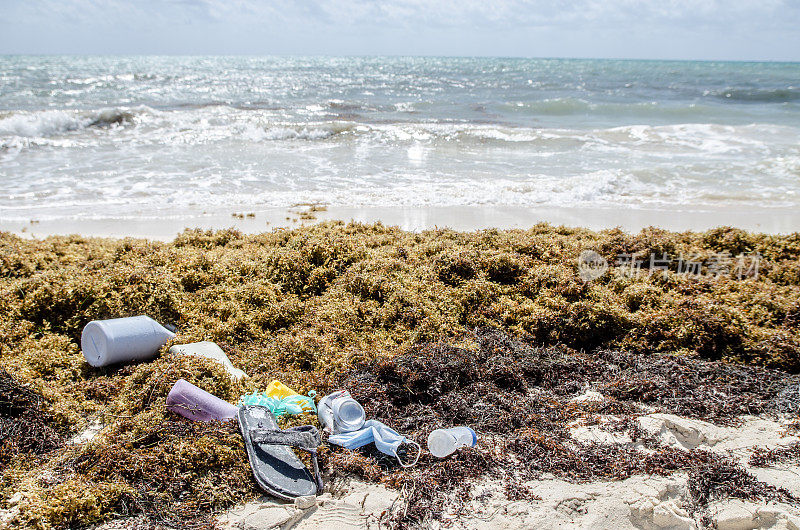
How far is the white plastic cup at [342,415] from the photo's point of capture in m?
3.79

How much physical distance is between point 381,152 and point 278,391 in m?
13.0

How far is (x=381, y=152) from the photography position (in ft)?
53.5

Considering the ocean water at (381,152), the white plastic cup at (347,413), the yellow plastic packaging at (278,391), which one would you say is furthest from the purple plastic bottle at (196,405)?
the ocean water at (381,152)

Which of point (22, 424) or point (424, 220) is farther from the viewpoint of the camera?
point (424, 220)

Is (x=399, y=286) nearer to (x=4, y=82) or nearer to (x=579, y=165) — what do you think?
(x=579, y=165)

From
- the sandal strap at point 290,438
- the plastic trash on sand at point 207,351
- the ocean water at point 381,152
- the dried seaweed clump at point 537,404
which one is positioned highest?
the ocean water at point 381,152

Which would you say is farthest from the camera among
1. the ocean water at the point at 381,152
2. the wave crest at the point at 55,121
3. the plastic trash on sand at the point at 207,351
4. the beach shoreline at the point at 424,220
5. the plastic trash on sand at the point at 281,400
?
the wave crest at the point at 55,121

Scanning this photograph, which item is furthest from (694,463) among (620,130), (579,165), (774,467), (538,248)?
(620,130)

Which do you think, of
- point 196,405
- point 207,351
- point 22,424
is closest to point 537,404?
point 196,405

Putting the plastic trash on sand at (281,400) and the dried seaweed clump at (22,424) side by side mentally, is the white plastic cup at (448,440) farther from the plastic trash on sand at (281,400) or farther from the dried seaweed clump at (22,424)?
the dried seaweed clump at (22,424)

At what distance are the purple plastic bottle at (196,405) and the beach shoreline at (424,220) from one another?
196 inches

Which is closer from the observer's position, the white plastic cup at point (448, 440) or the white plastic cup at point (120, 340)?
the white plastic cup at point (448, 440)

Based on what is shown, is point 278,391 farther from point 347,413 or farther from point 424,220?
point 424,220

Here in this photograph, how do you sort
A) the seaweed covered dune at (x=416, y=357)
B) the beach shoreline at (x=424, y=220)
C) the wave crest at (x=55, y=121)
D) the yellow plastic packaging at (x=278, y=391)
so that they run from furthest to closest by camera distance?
the wave crest at (x=55, y=121)
the beach shoreline at (x=424, y=220)
the yellow plastic packaging at (x=278, y=391)
the seaweed covered dune at (x=416, y=357)
